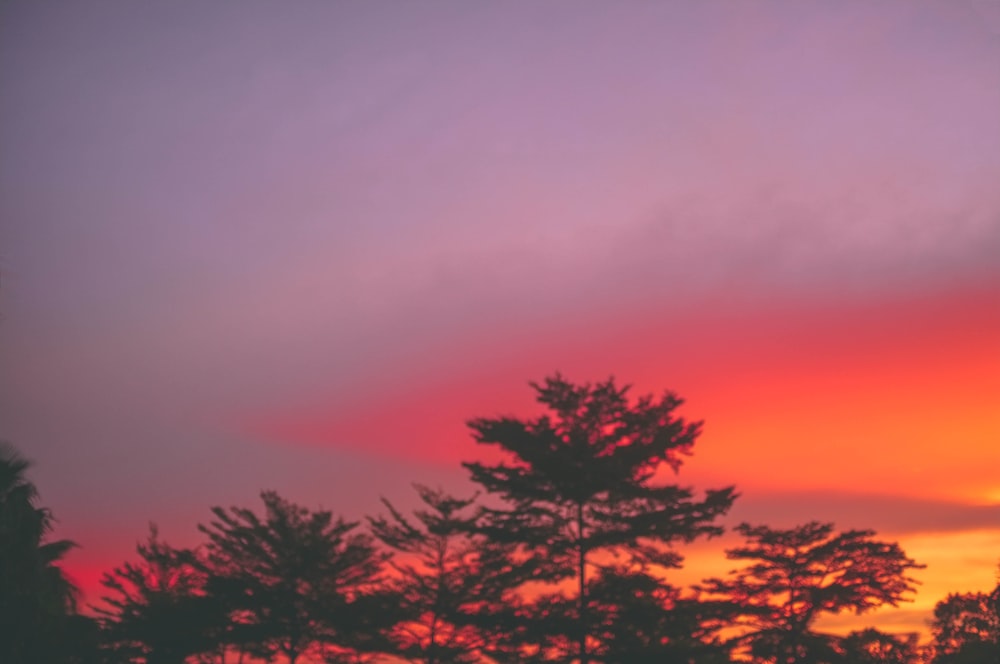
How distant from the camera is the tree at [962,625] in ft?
129

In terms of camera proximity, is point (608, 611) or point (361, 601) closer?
point (608, 611)

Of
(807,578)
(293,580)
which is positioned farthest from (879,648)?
(293,580)

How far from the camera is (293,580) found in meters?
41.1

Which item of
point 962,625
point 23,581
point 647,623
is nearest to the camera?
point 23,581

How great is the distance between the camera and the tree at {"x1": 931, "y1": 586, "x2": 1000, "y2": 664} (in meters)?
39.3

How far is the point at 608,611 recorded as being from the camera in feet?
109

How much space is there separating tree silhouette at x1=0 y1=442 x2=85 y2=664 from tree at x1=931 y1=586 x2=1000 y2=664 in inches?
1269

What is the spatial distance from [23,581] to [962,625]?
135 ft

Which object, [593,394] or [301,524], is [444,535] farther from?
[593,394]

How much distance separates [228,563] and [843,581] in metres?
32.0

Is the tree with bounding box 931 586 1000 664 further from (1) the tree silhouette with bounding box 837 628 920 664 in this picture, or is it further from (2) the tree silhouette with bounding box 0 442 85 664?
(2) the tree silhouette with bounding box 0 442 85 664

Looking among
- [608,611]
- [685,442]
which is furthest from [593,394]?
[608,611]

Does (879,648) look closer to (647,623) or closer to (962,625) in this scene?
(962,625)

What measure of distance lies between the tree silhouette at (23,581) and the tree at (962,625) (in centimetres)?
3223
